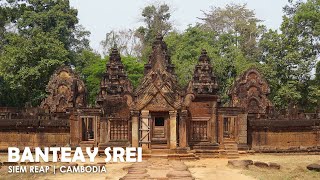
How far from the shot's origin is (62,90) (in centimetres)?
3145

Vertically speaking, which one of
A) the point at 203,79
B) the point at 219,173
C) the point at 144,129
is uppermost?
the point at 203,79

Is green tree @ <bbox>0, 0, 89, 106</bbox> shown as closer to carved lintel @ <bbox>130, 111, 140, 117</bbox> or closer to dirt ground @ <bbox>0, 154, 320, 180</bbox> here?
carved lintel @ <bbox>130, 111, 140, 117</bbox>

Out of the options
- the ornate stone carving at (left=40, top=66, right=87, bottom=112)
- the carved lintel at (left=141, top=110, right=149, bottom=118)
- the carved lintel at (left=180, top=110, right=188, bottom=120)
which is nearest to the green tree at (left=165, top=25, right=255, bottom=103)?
the ornate stone carving at (left=40, top=66, right=87, bottom=112)

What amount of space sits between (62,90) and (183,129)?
13302 mm

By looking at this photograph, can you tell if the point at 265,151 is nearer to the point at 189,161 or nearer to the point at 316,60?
the point at 189,161

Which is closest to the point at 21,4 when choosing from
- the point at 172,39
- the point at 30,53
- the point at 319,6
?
the point at 30,53

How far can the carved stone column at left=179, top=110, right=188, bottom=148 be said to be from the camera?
20781mm

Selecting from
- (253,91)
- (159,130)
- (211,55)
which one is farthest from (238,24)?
(159,130)

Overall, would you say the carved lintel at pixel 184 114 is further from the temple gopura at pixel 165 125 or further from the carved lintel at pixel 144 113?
the carved lintel at pixel 144 113

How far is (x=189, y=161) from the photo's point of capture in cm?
2000

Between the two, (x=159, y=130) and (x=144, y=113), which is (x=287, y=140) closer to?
(x=159, y=130)

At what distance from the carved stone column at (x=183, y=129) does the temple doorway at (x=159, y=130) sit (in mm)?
663

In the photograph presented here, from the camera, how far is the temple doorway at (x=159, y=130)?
21.1 metres

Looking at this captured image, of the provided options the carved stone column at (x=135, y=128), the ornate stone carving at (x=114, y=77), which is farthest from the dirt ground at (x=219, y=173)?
the ornate stone carving at (x=114, y=77)
